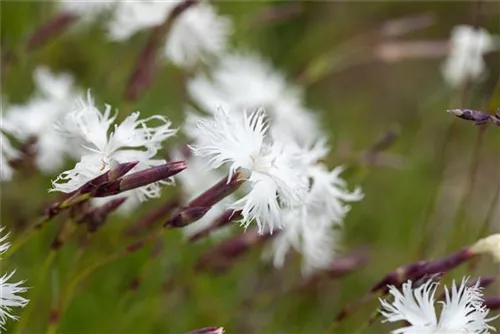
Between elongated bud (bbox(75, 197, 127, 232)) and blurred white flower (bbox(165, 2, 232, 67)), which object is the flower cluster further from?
blurred white flower (bbox(165, 2, 232, 67))

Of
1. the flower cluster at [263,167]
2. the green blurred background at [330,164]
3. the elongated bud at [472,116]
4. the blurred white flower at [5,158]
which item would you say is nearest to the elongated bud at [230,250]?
the green blurred background at [330,164]

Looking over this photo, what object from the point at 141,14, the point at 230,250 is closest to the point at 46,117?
the point at 141,14

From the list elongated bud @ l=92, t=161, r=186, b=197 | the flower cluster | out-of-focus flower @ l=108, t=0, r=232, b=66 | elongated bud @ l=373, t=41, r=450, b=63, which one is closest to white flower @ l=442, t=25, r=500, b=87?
elongated bud @ l=373, t=41, r=450, b=63

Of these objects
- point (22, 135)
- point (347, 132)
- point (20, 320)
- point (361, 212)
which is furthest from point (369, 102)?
point (20, 320)

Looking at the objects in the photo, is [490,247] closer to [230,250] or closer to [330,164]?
[230,250]

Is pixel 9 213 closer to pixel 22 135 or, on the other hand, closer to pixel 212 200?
pixel 22 135

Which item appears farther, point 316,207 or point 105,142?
point 316,207

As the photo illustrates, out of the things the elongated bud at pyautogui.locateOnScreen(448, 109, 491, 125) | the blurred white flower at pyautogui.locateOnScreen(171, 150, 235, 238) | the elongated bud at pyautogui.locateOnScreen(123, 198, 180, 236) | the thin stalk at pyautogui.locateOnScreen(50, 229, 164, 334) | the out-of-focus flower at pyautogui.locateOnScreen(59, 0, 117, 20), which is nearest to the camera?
the elongated bud at pyautogui.locateOnScreen(448, 109, 491, 125)
